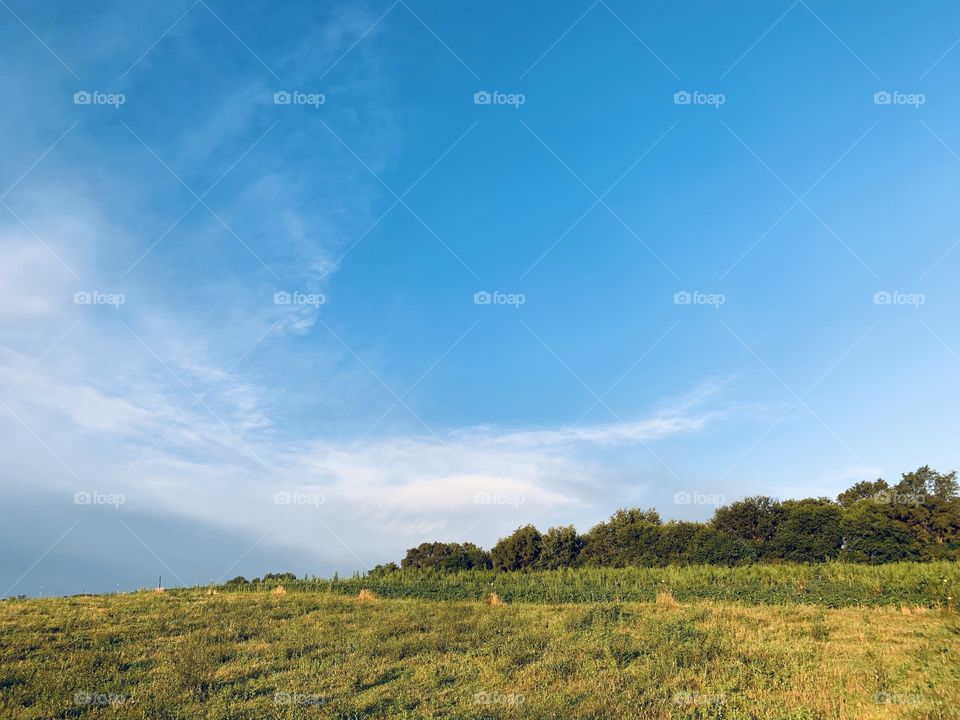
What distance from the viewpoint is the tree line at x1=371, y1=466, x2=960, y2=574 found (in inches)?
2157

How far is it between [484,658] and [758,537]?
5226cm

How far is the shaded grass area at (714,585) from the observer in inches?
1005

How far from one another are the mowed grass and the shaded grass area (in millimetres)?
2687

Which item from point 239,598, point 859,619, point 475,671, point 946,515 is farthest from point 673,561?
point 475,671

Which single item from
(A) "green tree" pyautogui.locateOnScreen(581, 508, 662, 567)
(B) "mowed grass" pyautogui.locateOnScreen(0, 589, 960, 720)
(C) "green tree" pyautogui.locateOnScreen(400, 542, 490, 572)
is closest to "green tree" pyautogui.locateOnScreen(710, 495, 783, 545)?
(A) "green tree" pyautogui.locateOnScreen(581, 508, 662, 567)

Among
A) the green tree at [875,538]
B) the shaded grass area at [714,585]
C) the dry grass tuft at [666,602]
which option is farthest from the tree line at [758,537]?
the dry grass tuft at [666,602]

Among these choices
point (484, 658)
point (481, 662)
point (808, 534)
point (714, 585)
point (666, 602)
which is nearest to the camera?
point (481, 662)

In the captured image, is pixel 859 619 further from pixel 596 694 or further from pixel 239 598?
pixel 239 598

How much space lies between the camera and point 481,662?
56.7 feet

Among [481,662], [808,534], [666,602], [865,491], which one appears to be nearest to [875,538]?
[808,534]

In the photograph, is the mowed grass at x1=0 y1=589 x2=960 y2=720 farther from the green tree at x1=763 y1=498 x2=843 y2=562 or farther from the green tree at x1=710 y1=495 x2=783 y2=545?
the green tree at x1=710 y1=495 x2=783 y2=545

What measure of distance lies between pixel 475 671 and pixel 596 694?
11.3ft

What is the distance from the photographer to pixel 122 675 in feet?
53.8

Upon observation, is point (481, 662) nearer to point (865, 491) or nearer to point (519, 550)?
point (519, 550)
